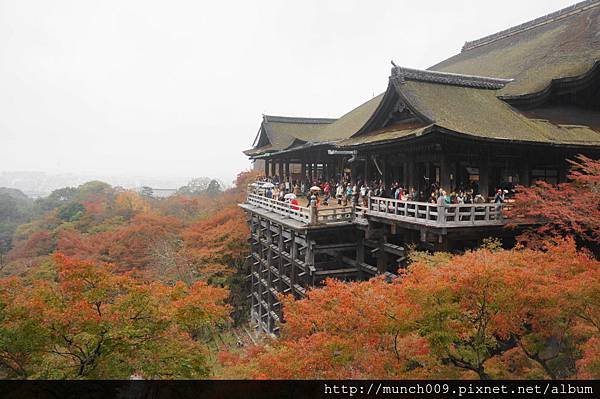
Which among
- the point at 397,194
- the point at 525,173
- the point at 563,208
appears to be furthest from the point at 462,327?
the point at 525,173

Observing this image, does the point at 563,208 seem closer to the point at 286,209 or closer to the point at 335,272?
the point at 335,272

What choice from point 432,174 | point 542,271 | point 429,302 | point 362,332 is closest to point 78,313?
point 362,332

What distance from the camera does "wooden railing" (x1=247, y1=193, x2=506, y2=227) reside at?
11.6 m

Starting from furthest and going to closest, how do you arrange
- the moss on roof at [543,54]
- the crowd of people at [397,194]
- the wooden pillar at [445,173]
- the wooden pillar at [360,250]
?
the wooden pillar at [360,250]
the moss on roof at [543,54]
the wooden pillar at [445,173]
the crowd of people at [397,194]

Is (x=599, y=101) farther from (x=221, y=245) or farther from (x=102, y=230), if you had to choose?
(x=102, y=230)

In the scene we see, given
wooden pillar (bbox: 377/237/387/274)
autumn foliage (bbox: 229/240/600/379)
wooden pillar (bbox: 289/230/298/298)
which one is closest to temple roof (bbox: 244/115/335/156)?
wooden pillar (bbox: 289/230/298/298)

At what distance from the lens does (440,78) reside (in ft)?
51.5

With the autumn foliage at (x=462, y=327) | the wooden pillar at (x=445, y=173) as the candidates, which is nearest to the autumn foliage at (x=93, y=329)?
the autumn foliage at (x=462, y=327)

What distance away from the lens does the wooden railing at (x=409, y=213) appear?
11.6m

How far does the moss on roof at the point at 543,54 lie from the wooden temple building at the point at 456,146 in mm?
84

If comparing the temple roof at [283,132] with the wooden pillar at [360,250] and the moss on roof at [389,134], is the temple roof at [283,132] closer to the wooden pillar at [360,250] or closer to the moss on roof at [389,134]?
the moss on roof at [389,134]

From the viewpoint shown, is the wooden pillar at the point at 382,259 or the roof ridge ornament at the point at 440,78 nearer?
the roof ridge ornament at the point at 440,78

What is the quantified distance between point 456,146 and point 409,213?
113 inches

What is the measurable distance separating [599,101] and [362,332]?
50.1ft
